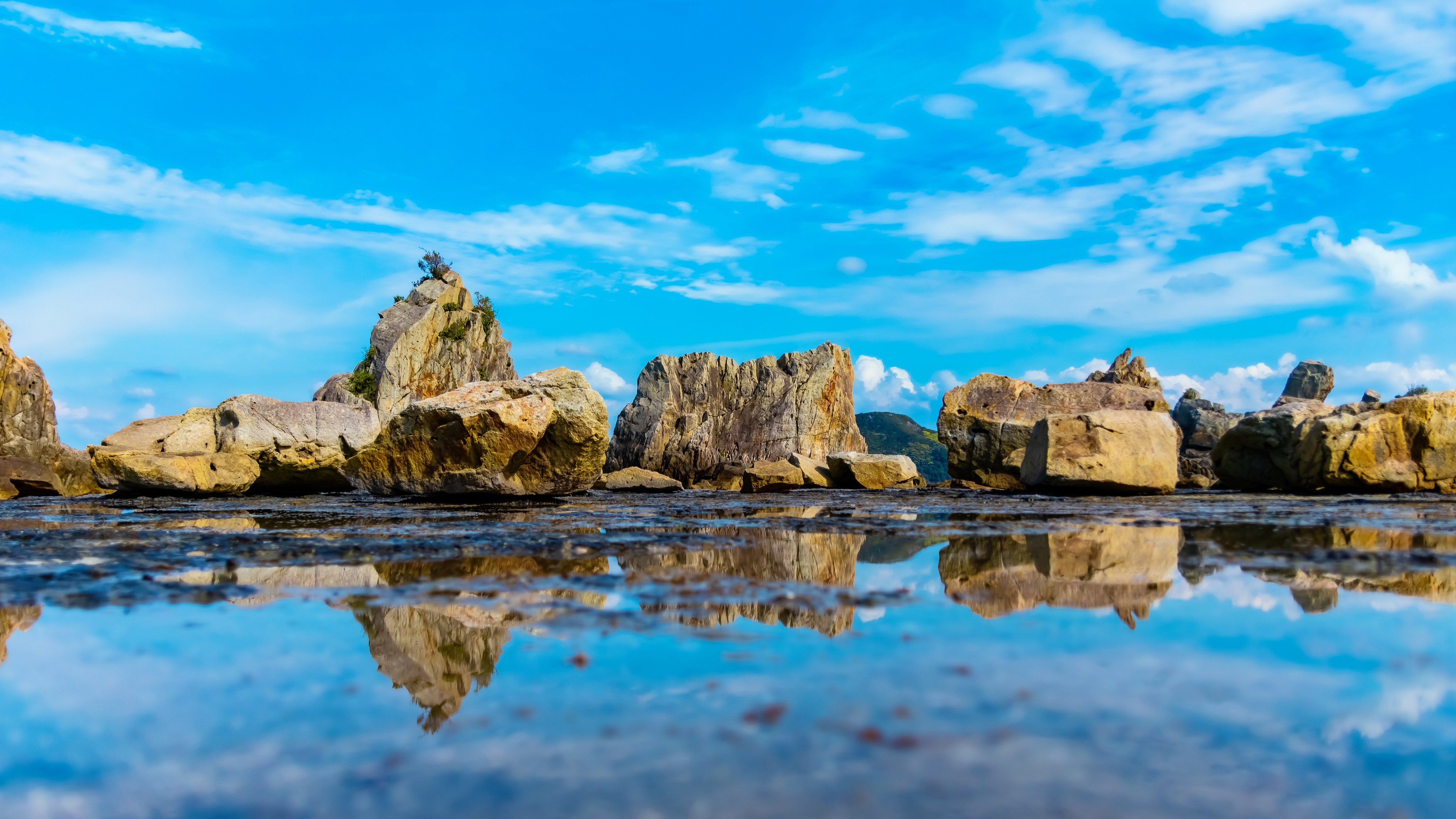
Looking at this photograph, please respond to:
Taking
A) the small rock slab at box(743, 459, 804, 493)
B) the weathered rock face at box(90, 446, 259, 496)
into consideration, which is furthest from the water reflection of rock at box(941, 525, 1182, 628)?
the small rock slab at box(743, 459, 804, 493)

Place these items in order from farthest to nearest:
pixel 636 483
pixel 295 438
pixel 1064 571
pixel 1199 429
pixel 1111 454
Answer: pixel 1199 429 < pixel 636 483 < pixel 295 438 < pixel 1111 454 < pixel 1064 571

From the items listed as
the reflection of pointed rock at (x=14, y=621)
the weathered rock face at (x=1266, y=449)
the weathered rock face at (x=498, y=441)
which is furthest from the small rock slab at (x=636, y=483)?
the reflection of pointed rock at (x=14, y=621)

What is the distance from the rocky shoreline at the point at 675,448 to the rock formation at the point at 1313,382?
26.8 ft

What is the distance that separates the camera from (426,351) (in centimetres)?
5297

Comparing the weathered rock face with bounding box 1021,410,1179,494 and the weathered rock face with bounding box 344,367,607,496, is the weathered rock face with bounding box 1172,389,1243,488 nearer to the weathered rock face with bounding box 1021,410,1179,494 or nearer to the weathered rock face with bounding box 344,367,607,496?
the weathered rock face with bounding box 1021,410,1179,494

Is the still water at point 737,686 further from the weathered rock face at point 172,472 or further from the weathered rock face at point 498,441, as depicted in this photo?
the weathered rock face at point 172,472

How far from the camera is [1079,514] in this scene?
9758mm

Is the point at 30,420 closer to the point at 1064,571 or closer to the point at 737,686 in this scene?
the point at 1064,571

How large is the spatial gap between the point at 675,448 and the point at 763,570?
3809 cm

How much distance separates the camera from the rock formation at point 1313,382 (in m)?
46.0

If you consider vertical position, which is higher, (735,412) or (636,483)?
(735,412)

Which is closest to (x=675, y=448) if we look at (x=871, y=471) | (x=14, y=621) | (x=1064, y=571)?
(x=871, y=471)

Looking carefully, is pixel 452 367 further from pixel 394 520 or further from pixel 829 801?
pixel 829 801

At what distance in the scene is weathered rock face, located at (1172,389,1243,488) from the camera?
977 inches
